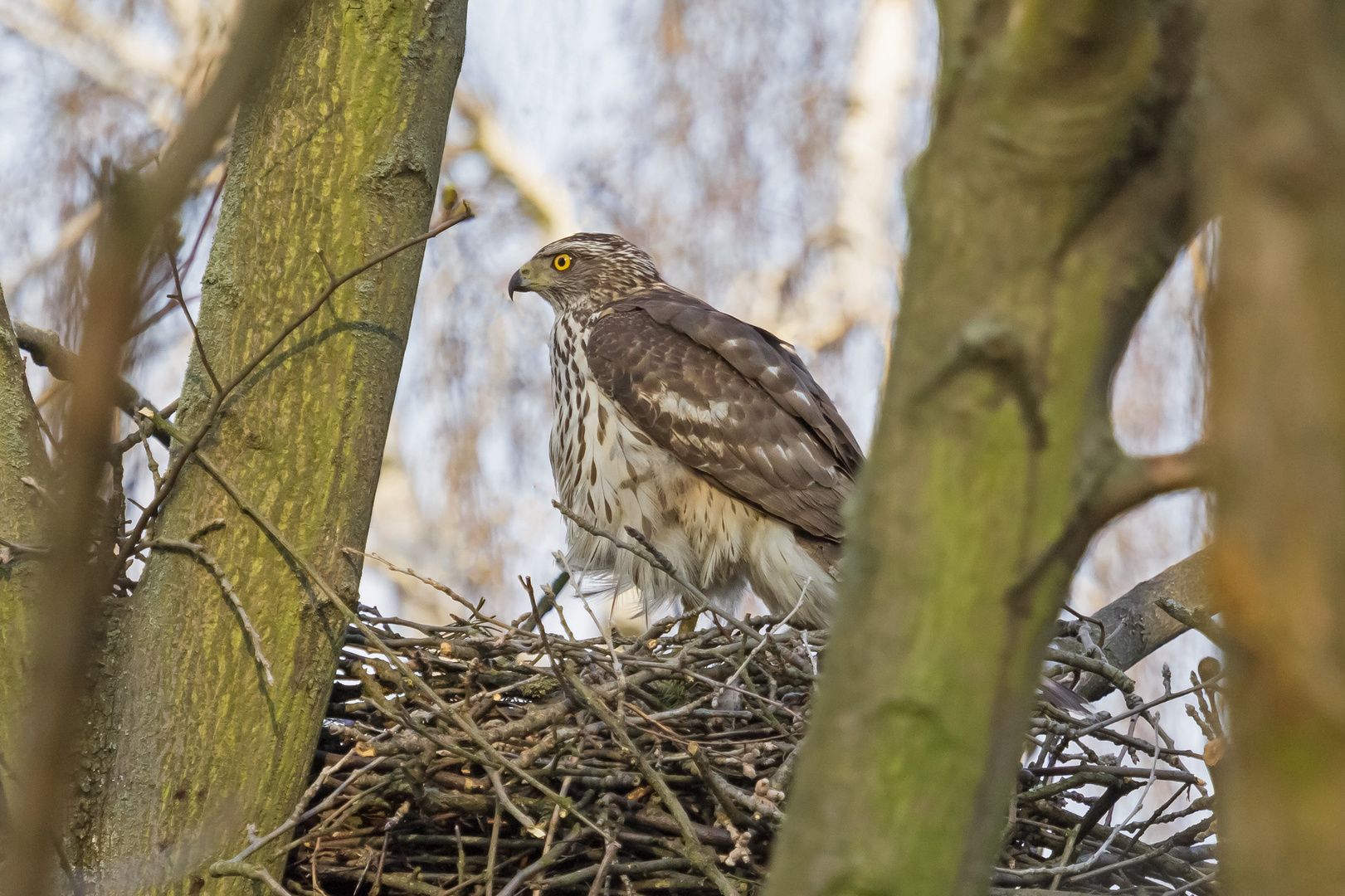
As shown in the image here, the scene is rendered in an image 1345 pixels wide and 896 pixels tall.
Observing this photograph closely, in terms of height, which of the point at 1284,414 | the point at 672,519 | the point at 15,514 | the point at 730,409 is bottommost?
the point at 1284,414

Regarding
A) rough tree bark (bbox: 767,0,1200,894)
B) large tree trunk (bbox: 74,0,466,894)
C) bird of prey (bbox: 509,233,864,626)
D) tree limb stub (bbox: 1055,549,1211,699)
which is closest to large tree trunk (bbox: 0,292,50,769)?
large tree trunk (bbox: 74,0,466,894)

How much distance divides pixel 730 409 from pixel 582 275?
1.17m

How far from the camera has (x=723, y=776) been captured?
2.95 m

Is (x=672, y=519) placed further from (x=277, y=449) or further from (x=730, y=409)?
(x=277, y=449)

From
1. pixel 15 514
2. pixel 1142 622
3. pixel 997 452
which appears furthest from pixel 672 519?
pixel 997 452

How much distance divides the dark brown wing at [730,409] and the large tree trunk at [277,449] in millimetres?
1562

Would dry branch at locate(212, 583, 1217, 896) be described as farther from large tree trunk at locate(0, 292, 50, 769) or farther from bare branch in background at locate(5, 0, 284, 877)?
bare branch in background at locate(5, 0, 284, 877)

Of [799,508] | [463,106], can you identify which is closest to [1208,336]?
[799,508]

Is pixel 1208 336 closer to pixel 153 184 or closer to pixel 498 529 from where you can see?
pixel 153 184

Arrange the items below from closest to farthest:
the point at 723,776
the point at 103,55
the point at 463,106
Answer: the point at 723,776
the point at 103,55
the point at 463,106

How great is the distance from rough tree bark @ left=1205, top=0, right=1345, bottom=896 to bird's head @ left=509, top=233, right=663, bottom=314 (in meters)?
4.43

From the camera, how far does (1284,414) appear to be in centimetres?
76

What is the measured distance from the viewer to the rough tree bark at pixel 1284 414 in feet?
2.45

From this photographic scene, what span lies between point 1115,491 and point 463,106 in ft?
29.0
